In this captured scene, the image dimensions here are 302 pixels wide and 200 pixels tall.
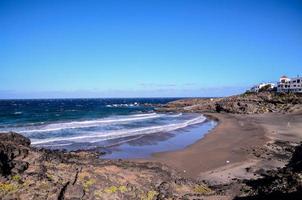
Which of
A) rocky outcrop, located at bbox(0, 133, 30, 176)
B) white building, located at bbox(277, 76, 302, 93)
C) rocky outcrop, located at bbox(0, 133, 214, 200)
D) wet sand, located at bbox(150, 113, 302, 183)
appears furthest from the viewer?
white building, located at bbox(277, 76, 302, 93)

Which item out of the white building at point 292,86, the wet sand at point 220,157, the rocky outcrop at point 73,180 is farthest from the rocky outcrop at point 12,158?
the white building at point 292,86

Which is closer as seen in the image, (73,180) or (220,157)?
(73,180)

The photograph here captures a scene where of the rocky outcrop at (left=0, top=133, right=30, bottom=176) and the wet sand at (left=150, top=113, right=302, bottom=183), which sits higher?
the rocky outcrop at (left=0, top=133, right=30, bottom=176)

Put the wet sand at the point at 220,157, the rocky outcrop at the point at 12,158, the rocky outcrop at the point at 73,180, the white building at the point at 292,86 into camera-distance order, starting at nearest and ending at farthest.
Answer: the rocky outcrop at the point at 73,180, the rocky outcrop at the point at 12,158, the wet sand at the point at 220,157, the white building at the point at 292,86

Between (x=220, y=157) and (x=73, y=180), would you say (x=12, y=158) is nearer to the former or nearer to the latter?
(x=73, y=180)

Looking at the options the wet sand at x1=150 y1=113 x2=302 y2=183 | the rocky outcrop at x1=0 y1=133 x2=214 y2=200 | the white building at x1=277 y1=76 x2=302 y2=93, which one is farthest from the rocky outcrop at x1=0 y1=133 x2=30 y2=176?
the white building at x1=277 y1=76 x2=302 y2=93

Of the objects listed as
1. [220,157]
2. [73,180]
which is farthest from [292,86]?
[73,180]

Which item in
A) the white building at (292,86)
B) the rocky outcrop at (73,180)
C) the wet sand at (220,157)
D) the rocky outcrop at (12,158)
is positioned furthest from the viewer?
the white building at (292,86)

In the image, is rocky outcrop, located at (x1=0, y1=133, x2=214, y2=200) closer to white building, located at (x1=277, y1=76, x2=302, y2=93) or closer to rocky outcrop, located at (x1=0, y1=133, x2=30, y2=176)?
rocky outcrop, located at (x1=0, y1=133, x2=30, y2=176)

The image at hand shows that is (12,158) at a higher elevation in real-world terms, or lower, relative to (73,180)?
higher

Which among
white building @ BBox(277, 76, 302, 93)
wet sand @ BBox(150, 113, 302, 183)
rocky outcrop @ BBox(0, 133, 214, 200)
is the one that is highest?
white building @ BBox(277, 76, 302, 93)

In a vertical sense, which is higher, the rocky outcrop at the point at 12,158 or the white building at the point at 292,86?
the white building at the point at 292,86

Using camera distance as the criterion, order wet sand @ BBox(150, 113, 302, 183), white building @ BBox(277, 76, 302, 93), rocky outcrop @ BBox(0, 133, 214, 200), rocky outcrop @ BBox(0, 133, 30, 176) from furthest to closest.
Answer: white building @ BBox(277, 76, 302, 93), wet sand @ BBox(150, 113, 302, 183), rocky outcrop @ BBox(0, 133, 30, 176), rocky outcrop @ BBox(0, 133, 214, 200)

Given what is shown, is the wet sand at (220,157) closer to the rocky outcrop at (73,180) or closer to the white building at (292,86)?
the rocky outcrop at (73,180)
